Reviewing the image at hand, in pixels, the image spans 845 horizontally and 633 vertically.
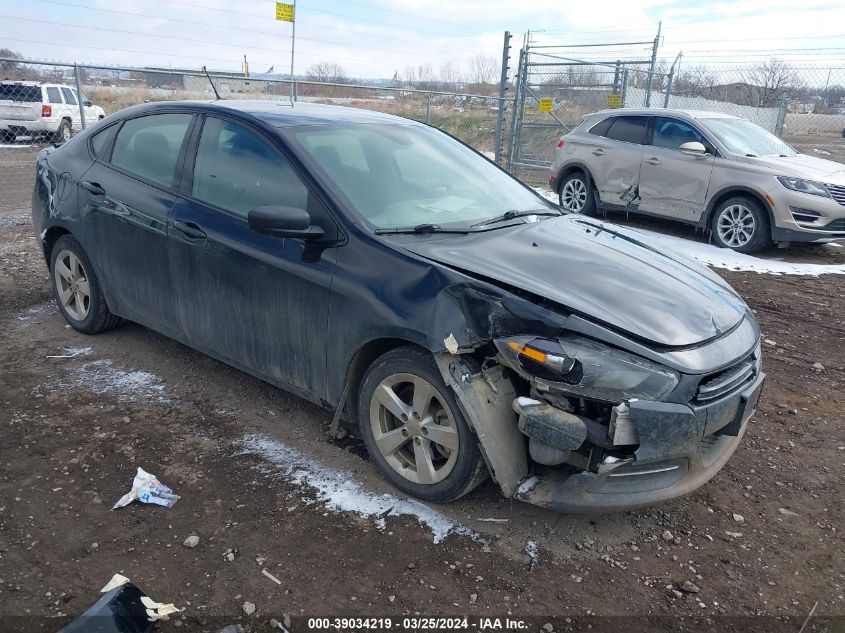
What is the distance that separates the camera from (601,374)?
8.48 feet

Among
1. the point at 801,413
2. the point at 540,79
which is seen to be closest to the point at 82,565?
the point at 801,413

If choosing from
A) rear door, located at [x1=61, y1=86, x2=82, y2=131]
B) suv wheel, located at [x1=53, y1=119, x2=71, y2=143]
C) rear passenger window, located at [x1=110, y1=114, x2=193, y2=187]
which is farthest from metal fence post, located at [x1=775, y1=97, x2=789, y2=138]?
suv wheel, located at [x1=53, y1=119, x2=71, y2=143]

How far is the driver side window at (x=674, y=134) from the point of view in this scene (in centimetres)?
901

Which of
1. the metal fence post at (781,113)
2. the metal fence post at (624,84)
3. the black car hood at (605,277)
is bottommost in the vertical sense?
the black car hood at (605,277)

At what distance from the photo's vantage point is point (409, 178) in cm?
371

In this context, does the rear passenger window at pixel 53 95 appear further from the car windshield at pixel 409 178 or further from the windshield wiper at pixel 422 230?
the windshield wiper at pixel 422 230

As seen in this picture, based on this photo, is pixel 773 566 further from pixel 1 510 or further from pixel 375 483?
pixel 1 510

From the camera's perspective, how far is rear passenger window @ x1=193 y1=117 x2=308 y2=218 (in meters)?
3.46

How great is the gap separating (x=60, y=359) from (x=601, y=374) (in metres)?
3.72

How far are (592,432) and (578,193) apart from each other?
27.9 feet

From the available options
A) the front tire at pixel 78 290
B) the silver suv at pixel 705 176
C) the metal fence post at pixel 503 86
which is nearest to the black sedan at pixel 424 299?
the front tire at pixel 78 290

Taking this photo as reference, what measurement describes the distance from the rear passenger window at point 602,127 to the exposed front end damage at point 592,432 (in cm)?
793

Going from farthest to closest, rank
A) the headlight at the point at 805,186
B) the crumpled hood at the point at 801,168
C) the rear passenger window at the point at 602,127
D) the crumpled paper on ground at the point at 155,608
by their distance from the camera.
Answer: the rear passenger window at the point at 602,127
the crumpled hood at the point at 801,168
the headlight at the point at 805,186
the crumpled paper on ground at the point at 155,608

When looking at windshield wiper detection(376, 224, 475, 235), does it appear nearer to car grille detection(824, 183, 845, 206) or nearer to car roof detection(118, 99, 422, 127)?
car roof detection(118, 99, 422, 127)
